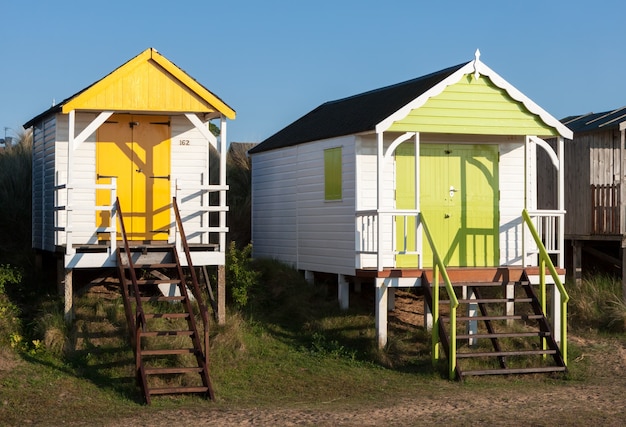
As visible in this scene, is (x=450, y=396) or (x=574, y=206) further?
(x=574, y=206)

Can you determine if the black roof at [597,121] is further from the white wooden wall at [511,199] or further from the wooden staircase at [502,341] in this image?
the wooden staircase at [502,341]

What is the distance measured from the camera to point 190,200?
61.8 feet

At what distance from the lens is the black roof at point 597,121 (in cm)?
2178

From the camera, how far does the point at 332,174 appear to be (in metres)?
19.8

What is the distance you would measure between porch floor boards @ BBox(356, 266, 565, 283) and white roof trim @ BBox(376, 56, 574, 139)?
2385 mm

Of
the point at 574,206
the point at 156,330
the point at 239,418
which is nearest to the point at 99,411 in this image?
the point at 239,418

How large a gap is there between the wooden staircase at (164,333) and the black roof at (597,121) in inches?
366

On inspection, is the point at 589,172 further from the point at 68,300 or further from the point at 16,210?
the point at 16,210

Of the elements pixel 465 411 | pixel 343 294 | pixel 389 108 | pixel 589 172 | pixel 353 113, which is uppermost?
pixel 353 113

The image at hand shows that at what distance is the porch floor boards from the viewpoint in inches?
699

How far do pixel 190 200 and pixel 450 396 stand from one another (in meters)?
6.26

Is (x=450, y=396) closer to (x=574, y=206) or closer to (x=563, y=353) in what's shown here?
(x=563, y=353)

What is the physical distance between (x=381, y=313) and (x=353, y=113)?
4584 millimetres

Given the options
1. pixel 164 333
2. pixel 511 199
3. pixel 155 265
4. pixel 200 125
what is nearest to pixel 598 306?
pixel 511 199
